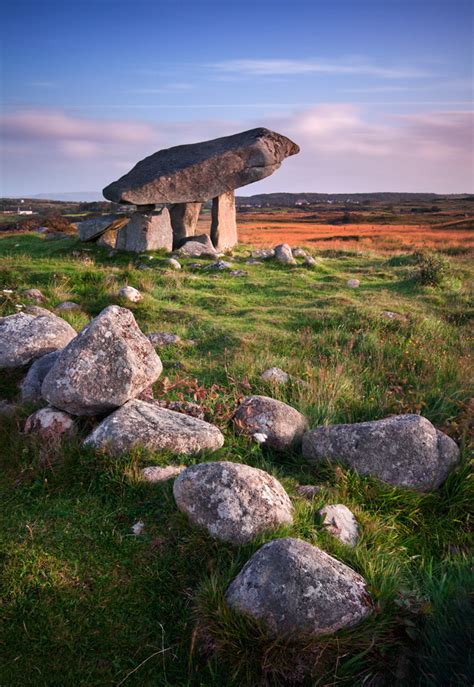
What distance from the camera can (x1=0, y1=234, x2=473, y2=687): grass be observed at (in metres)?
3.36

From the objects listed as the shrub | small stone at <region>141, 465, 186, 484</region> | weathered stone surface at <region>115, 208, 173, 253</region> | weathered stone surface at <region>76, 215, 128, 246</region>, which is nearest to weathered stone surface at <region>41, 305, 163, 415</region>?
small stone at <region>141, 465, 186, 484</region>

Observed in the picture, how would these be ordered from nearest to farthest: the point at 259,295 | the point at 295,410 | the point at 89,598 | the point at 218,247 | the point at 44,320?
1. the point at 89,598
2. the point at 295,410
3. the point at 44,320
4. the point at 259,295
5. the point at 218,247

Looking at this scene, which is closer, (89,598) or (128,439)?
(89,598)

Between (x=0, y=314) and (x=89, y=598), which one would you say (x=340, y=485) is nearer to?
(x=89, y=598)

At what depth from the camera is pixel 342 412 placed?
266 inches

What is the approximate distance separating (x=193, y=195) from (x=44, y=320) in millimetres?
13215

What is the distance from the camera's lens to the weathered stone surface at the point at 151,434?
5207 mm

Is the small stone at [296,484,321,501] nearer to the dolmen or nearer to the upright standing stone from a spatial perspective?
the dolmen

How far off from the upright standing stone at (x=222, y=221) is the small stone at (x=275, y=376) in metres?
14.3

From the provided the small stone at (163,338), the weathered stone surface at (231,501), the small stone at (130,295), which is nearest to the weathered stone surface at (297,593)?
the weathered stone surface at (231,501)

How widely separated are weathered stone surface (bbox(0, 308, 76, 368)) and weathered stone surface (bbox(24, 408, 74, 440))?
150cm

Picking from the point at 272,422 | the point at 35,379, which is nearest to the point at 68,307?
the point at 35,379

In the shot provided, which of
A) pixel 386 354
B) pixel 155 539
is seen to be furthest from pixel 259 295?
pixel 155 539

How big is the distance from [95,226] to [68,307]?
8928mm
